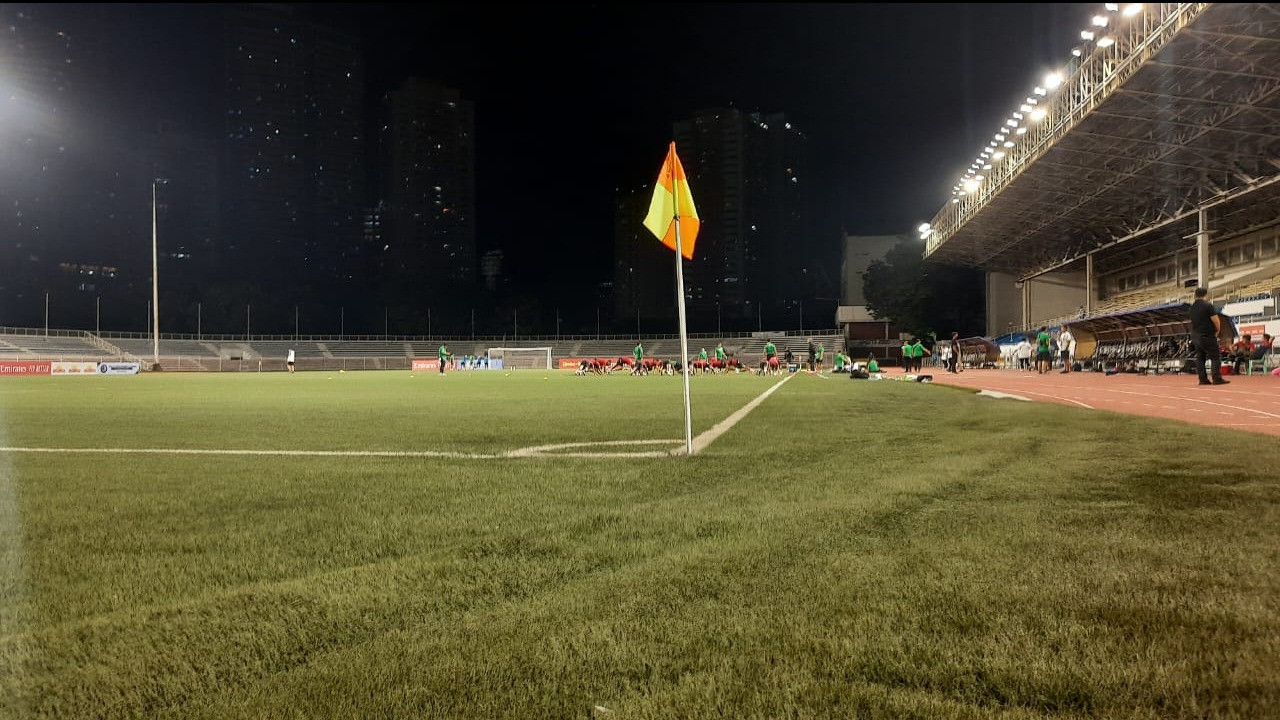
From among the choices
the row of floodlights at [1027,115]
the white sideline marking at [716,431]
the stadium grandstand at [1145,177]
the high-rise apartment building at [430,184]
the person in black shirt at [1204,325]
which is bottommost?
the white sideline marking at [716,431]

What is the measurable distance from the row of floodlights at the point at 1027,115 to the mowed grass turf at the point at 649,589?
23.4 meters

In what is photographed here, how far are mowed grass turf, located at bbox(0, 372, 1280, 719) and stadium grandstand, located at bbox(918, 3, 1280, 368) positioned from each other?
21.8 m

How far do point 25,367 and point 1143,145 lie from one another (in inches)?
2382

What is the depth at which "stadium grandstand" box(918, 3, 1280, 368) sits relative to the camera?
808 inches

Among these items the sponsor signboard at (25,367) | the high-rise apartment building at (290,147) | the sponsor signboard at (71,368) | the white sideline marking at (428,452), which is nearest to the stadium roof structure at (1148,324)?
the white sideline marking at (428,452)

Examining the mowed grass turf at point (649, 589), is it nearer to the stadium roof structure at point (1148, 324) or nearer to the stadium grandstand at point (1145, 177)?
the stadium roof structure at point (1148, 324)

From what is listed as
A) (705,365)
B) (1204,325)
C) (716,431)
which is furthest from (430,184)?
(716,431)

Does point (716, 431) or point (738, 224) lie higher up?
point (738, 224)

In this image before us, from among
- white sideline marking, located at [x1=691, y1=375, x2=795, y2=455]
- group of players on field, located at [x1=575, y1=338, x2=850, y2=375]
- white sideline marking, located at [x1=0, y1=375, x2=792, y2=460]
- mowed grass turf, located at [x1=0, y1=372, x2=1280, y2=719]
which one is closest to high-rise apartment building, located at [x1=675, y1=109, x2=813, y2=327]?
group of players on field, located at [x1=575, y1=338, x2=850, y2=375]

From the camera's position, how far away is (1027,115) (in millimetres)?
30969

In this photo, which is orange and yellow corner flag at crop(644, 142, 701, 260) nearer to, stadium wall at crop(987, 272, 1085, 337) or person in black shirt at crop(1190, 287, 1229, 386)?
person in black shirt at crop(1190, 287, 1229, 386)

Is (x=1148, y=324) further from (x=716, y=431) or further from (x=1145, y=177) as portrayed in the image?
(x=716, y=431)

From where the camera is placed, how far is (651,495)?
395 centimetres

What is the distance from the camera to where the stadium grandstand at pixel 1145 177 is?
2053 cm
